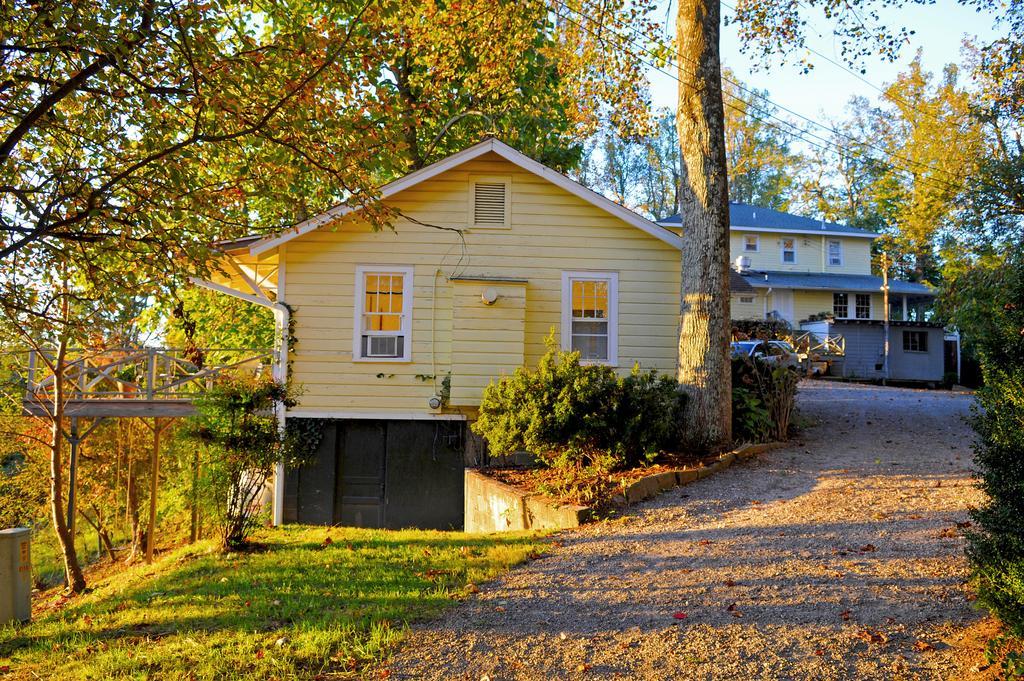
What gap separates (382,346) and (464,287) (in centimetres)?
180

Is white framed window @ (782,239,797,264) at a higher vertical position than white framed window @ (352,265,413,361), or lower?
higher

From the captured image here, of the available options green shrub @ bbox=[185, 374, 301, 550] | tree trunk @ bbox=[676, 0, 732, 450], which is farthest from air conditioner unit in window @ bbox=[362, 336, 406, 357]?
tree trunk @ bbox=[676, 0, 732, 450]

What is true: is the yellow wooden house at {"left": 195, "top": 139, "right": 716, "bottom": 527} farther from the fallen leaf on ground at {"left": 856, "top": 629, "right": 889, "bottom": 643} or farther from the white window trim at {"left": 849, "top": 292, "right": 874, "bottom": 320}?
the white window trim at {"left": 849, "top": 292, "right": 874, "bottom": 320}

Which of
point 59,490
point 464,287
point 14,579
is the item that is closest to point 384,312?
point 464,287

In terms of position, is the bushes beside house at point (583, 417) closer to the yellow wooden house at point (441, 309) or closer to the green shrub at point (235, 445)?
the yellow wooden house at point (441, 309)

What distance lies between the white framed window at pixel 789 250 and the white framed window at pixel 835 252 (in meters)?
1.75

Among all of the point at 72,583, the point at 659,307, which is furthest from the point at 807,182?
the point at 72,583

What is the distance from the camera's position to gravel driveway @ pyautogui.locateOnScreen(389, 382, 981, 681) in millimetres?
4539

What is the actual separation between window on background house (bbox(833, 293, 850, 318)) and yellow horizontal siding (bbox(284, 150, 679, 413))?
2193cm

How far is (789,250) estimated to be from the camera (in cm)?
3375

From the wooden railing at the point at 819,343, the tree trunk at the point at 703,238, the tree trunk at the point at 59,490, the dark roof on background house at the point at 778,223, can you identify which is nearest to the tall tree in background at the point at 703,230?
the tree trunk at the point at 703,238

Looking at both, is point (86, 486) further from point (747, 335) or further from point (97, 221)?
point (747, 335)

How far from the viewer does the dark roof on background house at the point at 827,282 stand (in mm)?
31438

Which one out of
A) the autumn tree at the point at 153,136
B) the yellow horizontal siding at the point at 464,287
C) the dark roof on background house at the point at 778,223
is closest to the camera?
the autumn tree at the point at 153,136
